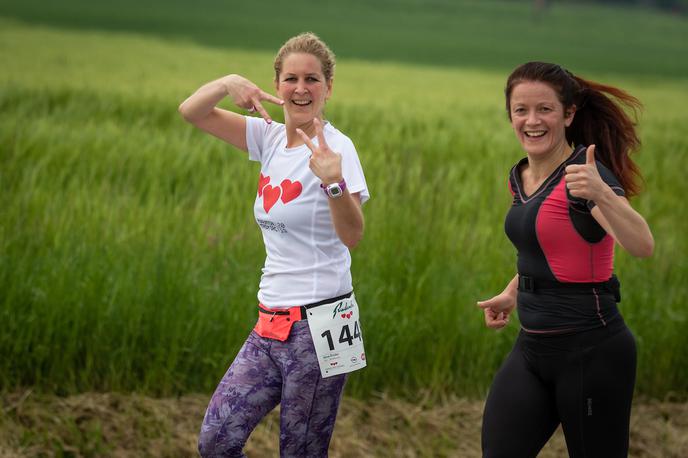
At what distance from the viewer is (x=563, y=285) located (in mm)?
2779

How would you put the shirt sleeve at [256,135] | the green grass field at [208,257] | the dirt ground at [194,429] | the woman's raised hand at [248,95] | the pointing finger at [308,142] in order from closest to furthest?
the pointing finger at [308,142]
the woman's raised hand at [248,95]
the shirt sleeve at [256,135]
the dirt ground at [194,429]
the green grass field at [208,257]

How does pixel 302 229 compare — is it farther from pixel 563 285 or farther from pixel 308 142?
pixel 563 285

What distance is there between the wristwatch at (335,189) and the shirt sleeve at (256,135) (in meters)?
0.48

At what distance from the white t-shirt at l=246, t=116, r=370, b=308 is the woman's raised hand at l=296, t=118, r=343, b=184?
12 centimetres

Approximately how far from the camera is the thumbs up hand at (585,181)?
Answer: 2520mm

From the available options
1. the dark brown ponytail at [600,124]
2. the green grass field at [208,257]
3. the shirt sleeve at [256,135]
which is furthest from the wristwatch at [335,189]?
the green grass field at [208,257]

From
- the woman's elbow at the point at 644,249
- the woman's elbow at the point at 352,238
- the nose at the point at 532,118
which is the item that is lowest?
the woman's elbow at the point at 644,249

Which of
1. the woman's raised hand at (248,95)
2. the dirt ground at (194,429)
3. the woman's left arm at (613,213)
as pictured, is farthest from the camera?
the dirt ground at (194,429)

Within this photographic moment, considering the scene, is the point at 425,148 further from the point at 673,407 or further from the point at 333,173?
the point at 333,173

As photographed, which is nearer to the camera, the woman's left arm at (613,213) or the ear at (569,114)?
the woman's left arm at (613,213)

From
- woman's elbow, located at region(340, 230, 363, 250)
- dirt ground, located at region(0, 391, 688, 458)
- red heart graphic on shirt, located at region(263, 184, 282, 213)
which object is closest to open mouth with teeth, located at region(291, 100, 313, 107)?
red heart graphic on shirt, located at region(263, 184, 282, 213)

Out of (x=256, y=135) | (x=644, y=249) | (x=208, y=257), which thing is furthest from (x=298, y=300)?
(x=208, y=257)

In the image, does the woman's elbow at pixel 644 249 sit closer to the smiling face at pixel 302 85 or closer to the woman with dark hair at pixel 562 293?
the woman with dark hair at pixel 562 293

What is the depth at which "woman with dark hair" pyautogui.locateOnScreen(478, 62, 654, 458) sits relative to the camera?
8.96ft
